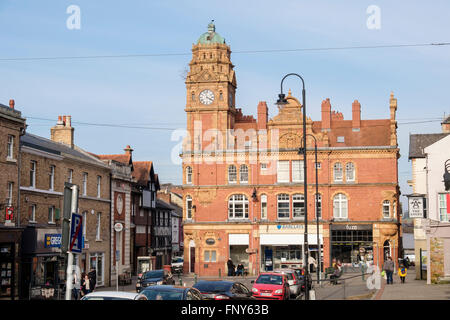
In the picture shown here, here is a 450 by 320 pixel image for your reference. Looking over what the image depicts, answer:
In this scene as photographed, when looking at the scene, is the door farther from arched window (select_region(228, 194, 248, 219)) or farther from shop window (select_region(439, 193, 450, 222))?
shop window (select_region(439, 193, 450, 222))

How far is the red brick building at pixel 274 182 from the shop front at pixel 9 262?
105 feet

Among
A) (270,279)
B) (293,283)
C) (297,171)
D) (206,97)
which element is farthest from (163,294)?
(206,97)

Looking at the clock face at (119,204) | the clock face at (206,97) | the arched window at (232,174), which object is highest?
the clock face at (206,97)

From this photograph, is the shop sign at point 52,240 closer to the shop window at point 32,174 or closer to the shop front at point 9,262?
the shop front at point 9,262

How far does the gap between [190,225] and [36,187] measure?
29041 millimetres

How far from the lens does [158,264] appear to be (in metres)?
79.7

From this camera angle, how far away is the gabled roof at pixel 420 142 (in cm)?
4859

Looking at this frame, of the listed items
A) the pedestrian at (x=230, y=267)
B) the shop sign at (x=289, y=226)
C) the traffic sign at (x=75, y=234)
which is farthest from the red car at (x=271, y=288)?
the shop sign at (x=289, y=226)

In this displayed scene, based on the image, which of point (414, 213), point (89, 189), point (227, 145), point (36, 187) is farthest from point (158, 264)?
point (414, 213)

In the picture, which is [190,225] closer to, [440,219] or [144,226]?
[144,226]

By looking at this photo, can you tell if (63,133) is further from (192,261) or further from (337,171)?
(337,171)

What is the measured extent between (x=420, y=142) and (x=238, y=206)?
77.9ft

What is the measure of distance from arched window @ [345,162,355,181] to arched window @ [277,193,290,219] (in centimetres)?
663

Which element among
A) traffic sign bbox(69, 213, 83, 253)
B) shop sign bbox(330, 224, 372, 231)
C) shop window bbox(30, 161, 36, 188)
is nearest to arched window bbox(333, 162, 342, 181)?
shop sign bbox(330, 224, 372, 231)
